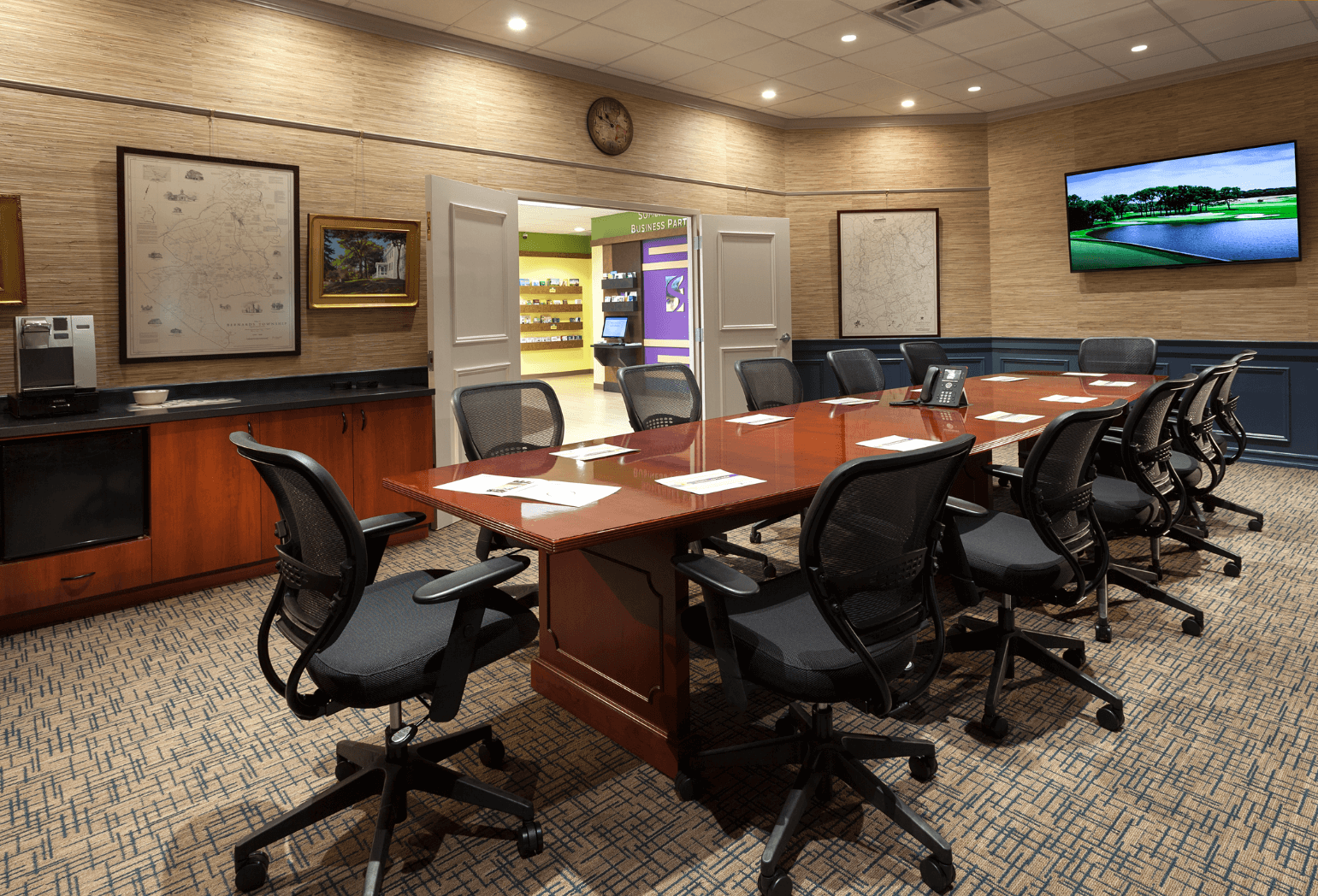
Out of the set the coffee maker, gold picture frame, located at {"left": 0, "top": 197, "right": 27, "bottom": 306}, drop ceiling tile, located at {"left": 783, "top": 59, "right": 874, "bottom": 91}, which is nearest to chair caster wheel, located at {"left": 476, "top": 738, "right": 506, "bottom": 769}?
the coffee maker

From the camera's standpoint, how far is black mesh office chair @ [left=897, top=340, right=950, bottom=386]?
6.31m

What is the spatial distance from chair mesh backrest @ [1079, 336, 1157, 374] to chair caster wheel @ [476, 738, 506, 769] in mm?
5819

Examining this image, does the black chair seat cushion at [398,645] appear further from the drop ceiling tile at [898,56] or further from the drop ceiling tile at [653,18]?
the drop ceiling tile at [898,56]

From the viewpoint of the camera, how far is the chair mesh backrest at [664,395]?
408cm

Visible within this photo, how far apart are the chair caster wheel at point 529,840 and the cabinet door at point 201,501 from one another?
9.45 ft

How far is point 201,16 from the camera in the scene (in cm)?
438

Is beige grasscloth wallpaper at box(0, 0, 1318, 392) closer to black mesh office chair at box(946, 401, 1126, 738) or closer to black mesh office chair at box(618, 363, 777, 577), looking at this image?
black mesh office chair at box(618, 363, 777, 577)

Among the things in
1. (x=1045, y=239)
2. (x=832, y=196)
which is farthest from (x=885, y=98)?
(x=1045, y=239)

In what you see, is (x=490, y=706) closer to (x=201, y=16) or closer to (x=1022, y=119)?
(x=201, y=16)

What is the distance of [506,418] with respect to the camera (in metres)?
3.37

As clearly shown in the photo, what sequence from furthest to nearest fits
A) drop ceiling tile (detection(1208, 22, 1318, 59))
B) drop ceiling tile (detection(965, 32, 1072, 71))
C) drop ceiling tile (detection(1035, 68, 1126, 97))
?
drop ceiling tile (detection(1035, 68, 1126, 97)), drop ceiling tile (detection(965, 32, 1072, 71)), drop ceiling tile (detection(1208, 22, 1318, 59))

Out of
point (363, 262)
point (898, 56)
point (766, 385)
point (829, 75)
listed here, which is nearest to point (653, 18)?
point (829, 75)

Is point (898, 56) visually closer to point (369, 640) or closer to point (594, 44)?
point (594, 44)

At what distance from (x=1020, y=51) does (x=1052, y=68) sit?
606mm
